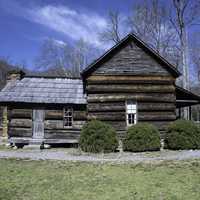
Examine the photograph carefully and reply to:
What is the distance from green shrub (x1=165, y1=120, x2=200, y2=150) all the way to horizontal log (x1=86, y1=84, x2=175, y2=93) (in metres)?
3.57

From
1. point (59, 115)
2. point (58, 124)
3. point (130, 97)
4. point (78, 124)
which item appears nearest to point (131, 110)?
point (130, 97)

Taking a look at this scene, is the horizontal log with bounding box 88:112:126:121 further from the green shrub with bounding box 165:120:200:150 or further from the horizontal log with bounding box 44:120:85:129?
the green shrub with bounding box 165:120:200:150

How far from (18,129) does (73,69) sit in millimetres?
39107

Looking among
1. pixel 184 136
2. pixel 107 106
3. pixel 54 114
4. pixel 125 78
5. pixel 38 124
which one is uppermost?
pixel 125 78

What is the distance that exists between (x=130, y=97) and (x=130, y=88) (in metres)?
0.60

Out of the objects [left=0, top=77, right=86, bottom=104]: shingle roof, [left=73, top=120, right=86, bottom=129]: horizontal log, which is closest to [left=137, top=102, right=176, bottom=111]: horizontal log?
[left=0, top=77, right=86, bottom=104]: shingle roof

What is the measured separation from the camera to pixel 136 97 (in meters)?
21.0

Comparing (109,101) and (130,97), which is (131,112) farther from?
(109,101)

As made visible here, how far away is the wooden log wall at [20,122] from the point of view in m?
21.4

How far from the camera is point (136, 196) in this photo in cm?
819

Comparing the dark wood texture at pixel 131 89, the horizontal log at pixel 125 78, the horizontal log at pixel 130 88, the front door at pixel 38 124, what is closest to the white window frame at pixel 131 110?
the dark wood texture at pixel 131 89

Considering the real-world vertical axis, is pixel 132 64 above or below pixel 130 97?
above

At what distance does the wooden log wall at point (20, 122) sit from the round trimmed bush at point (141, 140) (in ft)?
23.7

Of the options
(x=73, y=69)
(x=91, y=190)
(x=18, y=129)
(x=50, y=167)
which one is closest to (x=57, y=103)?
(x=18, y=129)
